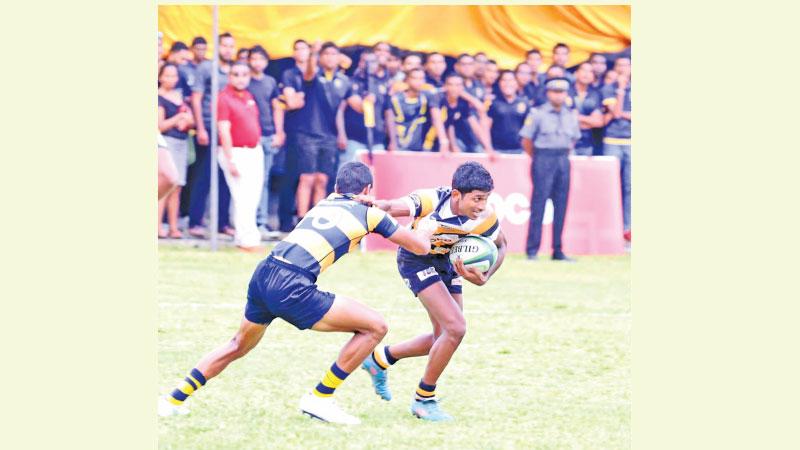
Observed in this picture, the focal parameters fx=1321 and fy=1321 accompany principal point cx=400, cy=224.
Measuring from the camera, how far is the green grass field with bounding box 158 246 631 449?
26.0ft

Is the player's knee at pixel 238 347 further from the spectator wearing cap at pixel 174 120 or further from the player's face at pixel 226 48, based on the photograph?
the player's face at pixel 226 48

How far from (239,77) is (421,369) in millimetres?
7747

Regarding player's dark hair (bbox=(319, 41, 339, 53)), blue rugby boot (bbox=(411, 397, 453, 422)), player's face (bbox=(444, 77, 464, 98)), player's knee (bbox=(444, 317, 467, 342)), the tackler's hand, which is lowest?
blue rugby boot (bbox=(411, 397, 453, 422))

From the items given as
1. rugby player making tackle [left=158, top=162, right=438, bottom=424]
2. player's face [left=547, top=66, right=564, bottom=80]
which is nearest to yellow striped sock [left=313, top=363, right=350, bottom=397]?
rugby player making tackle [left=158, top=162, right=438, bottom=424]

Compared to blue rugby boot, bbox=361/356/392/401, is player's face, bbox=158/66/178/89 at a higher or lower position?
higher

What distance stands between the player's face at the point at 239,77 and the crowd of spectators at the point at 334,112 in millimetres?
18

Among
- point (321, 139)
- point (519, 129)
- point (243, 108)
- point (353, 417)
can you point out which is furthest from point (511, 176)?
point (353, 417)

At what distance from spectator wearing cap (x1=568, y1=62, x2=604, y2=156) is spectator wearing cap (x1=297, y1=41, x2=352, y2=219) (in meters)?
3.51

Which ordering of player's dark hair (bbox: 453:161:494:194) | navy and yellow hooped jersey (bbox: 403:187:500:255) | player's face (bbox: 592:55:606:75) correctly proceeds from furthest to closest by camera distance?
1. player's face (bbox: 592:55:606:75)
2. navy and yellow hooped jersey (bbox: 403:187:500:255)
3. player's dark hair (bbox: 453:161:494:194)

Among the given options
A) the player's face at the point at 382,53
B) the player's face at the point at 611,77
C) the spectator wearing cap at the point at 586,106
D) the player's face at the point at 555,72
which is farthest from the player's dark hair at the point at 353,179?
the player's face at the point at 611,77

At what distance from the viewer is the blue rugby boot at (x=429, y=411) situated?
27.3 feet

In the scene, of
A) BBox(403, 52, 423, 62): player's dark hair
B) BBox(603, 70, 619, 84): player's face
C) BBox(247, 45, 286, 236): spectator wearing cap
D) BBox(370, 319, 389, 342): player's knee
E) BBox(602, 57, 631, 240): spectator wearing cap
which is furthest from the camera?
BBox(603, 70, 619, 84): player's face

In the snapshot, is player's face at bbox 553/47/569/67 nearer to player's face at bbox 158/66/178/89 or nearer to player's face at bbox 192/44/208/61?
player's face at bbox 192/44/208/61

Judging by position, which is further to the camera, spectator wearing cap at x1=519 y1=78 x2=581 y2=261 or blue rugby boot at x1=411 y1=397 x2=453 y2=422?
spectator wearing cap at x1=519 y1=78 x2=581 y2=261
